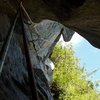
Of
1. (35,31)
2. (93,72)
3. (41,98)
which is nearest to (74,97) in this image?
(93,72)

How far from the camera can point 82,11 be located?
542 centimetres

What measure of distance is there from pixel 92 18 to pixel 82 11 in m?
0.35

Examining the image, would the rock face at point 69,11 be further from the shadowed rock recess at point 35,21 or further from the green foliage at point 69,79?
the green foliage at point 69,79

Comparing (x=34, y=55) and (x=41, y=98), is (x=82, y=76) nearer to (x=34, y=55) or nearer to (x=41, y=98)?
(x=34, y=55)

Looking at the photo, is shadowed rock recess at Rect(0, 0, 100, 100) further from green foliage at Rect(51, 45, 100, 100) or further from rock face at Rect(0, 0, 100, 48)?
green foliage at Rect(51, 45, 100, 100)

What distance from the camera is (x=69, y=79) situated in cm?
2109

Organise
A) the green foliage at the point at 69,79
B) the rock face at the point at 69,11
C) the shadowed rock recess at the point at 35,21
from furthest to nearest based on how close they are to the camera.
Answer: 1. the green foliage at the point at 69,79
2. the rock face at the point at 69,11
3. the shadowed rock recess at the point at 35,21

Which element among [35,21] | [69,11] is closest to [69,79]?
[35,21]

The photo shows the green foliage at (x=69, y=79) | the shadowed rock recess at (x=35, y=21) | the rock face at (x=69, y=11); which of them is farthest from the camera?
the green foliage at (x=69, y=79)

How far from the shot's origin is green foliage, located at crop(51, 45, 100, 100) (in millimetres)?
19391

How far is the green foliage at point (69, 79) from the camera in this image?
63.6 ft

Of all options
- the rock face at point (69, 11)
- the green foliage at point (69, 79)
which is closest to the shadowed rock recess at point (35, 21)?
the rock face at point (69, 11)

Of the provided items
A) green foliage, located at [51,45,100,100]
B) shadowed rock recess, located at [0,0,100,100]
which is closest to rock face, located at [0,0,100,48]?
shadowed rock recess, located at [0,0,100,100]

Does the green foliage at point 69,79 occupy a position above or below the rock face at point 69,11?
above
